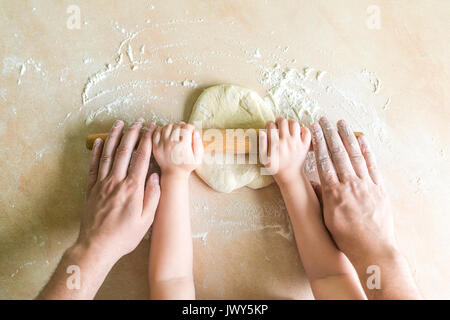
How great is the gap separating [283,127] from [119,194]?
543 mm

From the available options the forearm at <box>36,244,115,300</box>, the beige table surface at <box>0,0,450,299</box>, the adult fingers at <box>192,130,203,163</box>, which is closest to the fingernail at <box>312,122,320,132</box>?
the beige table surface at <box>0,0,450,299</box>

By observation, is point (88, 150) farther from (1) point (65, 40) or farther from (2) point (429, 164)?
(2) point (429, 164)

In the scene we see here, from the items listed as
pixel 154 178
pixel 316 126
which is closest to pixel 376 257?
pixel 316 126

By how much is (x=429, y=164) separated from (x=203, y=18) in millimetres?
961

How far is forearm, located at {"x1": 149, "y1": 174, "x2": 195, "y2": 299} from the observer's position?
35.9 inches

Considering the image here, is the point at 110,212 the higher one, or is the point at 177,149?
the point at 177,149

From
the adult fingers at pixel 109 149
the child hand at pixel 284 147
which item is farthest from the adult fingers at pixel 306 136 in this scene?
the adult fingers at pixel 109 149

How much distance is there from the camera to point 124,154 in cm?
98

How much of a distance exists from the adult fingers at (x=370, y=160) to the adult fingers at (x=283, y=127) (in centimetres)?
26

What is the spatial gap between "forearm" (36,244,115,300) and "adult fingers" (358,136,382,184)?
845 mm

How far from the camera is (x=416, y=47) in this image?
1175mm

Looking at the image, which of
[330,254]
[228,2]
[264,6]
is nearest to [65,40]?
[228,2]

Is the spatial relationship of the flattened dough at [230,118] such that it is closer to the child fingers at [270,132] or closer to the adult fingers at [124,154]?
the child fingers at [270,132]

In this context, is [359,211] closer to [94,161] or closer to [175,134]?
[175,134]
